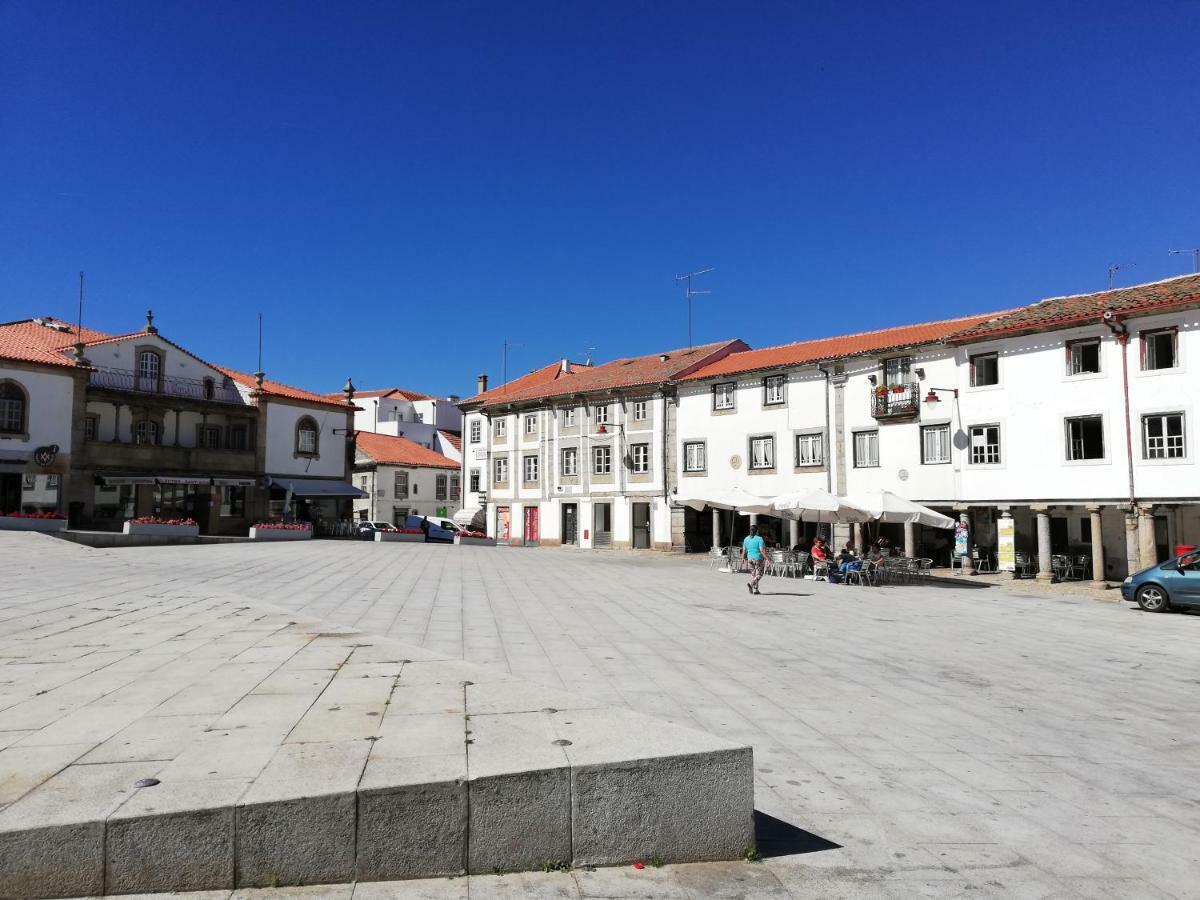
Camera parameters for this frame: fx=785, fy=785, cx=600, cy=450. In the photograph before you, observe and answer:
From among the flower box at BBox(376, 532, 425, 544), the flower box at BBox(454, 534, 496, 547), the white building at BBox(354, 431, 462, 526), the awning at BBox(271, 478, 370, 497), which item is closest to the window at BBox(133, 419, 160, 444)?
the awning at BBox(271, 478, 370, 497)

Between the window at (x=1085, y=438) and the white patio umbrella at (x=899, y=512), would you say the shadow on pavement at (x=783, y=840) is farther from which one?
the window at (x=1085, y=438)

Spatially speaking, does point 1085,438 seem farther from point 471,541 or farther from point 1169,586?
point 471,541

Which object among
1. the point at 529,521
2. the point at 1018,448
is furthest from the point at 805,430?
the point at 529,521

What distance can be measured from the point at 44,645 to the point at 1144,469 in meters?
27.4

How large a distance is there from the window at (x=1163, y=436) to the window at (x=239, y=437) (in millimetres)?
41279

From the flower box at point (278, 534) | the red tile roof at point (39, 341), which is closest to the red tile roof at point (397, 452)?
the red tile roof at point (39, 341)

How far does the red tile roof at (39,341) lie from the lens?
1350 inches

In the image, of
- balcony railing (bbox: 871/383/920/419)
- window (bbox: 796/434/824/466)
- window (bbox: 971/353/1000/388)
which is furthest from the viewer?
window (bbox: 796/434/824/466)

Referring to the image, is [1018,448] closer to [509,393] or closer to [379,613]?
[379,613]

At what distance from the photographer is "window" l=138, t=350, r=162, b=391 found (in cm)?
3941

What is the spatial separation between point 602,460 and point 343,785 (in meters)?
39.6

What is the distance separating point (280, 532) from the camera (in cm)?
3359

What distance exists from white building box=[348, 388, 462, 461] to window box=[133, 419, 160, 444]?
92.1ft

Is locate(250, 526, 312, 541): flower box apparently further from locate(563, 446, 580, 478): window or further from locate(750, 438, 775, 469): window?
locate(750, 438, 775, 469): window
